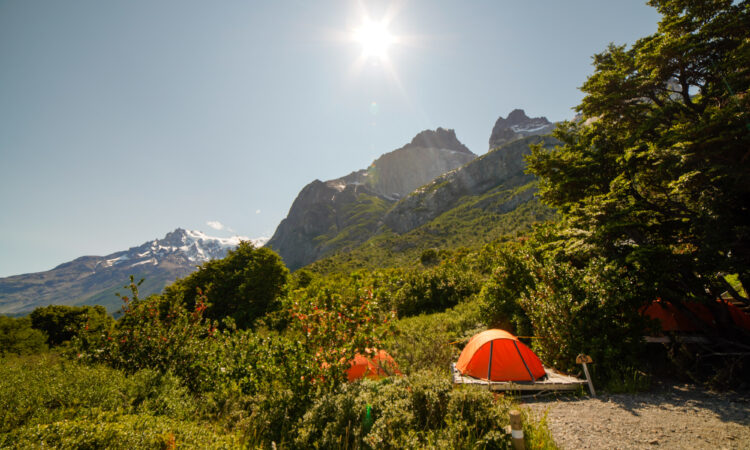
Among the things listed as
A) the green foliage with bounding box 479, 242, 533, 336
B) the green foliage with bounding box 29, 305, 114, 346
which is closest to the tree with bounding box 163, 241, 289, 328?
the green foliage with bounding box 29, 305, 114, 346

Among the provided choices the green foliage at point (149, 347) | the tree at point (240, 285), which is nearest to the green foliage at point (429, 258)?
→ the tree at point (240, 285)

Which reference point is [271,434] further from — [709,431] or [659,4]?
[659,4]

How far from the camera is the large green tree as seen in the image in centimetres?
715

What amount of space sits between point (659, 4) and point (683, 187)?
267 inches

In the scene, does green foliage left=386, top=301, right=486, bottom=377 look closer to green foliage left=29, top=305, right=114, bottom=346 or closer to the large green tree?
the large green tree

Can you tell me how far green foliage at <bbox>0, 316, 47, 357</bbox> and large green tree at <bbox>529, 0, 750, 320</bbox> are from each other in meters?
31.7

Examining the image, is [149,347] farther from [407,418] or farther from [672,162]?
[672,162]

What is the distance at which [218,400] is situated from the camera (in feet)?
22.3

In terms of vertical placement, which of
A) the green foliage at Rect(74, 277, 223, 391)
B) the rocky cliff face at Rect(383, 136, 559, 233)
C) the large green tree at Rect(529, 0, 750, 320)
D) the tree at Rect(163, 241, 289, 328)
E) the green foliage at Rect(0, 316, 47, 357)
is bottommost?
the green foliage at Rect(0, 316, 47, 357)

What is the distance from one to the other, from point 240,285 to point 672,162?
21.5 metres

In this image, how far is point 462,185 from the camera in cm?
13288

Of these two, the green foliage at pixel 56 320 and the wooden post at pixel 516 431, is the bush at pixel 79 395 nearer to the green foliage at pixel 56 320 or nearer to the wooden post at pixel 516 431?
the wooden post at pixel 516 431

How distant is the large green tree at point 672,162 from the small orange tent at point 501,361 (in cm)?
389

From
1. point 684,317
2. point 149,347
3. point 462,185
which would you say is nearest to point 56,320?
point 149,347
